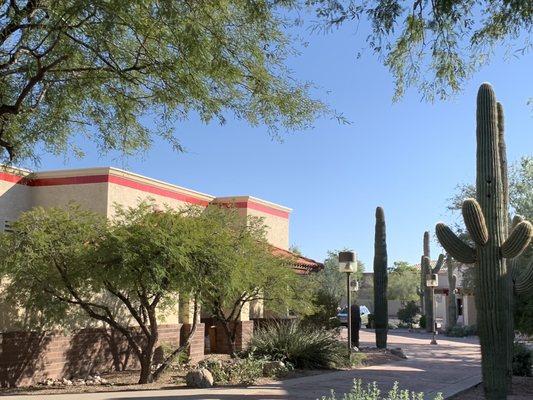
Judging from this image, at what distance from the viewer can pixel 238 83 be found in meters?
9.65

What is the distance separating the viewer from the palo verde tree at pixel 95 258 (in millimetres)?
12922

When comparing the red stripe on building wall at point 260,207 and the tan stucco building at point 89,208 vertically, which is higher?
the red stripe on building wall at point 260,207

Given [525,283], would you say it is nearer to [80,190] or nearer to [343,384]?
[343,384]

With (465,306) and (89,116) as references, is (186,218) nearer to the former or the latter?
(89,116)

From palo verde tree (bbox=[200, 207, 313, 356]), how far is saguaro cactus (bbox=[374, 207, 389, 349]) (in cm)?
466

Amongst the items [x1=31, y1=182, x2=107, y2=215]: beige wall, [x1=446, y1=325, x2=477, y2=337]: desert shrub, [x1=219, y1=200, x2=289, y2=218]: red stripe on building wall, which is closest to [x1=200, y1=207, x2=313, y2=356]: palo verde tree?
[x1=31, y1=182, x2=107, y2=215]: beige wall

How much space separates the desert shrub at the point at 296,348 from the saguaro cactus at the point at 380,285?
22.8ft

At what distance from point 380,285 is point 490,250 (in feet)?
40.6

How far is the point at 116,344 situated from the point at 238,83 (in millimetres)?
9501

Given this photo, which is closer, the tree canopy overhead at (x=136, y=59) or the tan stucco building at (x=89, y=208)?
the tree canopy overhead at (x=136, y=59)

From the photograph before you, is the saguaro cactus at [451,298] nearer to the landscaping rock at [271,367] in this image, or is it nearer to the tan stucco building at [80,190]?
the tan stucco building at [80,190]

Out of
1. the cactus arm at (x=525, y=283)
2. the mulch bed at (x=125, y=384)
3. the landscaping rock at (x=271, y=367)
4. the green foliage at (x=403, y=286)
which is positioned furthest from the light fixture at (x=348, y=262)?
the green foliage at (x=403, y=286)

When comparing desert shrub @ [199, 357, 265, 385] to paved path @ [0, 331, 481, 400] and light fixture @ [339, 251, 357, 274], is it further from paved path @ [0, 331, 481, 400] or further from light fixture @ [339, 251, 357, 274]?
light fixture @ [339, 251, 357, 274]

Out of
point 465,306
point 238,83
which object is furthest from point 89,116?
point 465,306
